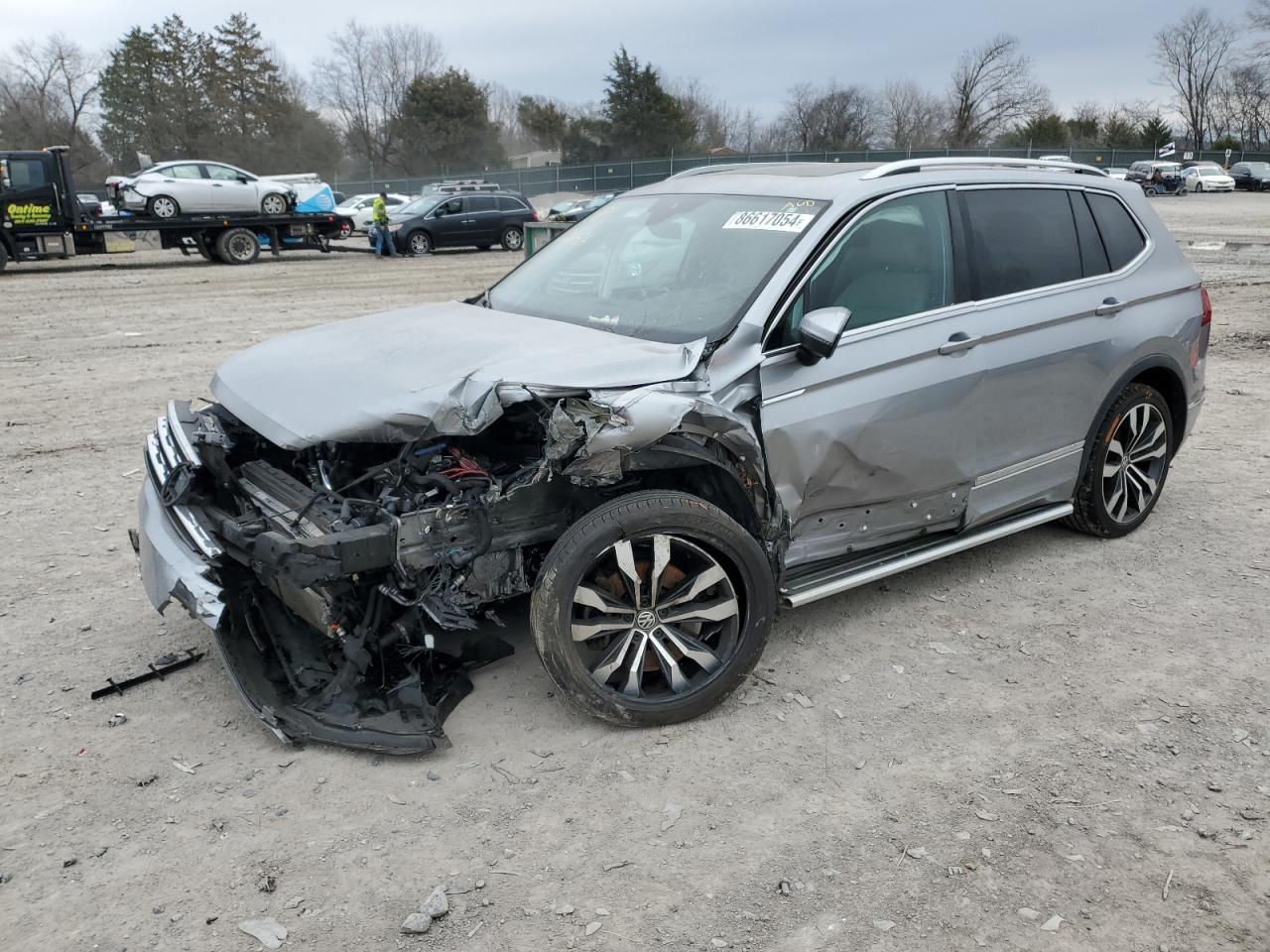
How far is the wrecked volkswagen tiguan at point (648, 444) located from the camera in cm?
344

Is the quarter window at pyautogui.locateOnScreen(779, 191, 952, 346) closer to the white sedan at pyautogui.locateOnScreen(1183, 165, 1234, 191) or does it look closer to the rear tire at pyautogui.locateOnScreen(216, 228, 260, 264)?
the rear tire at pyautogui.locateOnScreen(216, 228, 260, 264)

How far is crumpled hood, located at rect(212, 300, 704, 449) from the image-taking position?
3383 mm

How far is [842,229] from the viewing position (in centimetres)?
409

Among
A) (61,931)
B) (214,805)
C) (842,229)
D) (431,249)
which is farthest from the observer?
(431,249)

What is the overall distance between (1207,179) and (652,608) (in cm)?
5628

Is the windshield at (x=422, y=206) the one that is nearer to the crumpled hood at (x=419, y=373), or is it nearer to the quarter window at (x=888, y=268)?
the crumpled hood at (x=419, y=373)

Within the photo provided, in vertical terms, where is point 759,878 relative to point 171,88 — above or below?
below

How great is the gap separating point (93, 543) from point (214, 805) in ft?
9.12

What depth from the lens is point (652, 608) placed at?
3650mm

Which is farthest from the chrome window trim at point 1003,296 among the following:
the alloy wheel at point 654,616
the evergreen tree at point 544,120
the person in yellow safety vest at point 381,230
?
the evergreen tree at point 544,120

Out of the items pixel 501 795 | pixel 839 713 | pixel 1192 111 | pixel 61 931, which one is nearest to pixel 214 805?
pixel 61 931

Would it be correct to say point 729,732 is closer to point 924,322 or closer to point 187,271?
point 924,322

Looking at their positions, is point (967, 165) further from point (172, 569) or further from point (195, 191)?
point (195, 191)

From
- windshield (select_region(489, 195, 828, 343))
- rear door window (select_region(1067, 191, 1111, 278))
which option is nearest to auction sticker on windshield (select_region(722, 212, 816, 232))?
windshield (select_region(489, 195, 828, 343))
